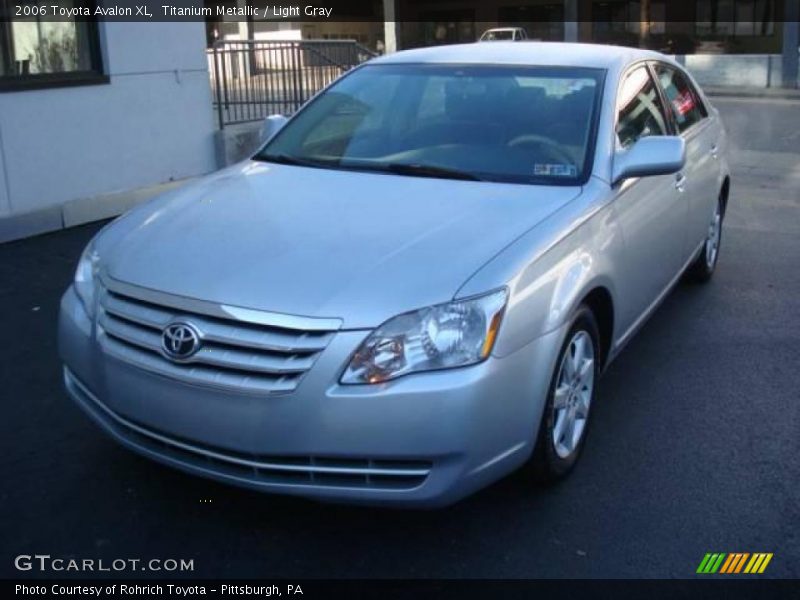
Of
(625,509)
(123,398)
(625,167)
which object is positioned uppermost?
(625,167)

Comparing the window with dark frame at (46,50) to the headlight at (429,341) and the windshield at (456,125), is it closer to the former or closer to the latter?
the windshield at (456,125)

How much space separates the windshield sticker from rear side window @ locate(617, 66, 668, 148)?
399 millimetres

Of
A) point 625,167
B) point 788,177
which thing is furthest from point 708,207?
point 788,177

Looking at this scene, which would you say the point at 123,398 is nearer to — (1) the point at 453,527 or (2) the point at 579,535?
(1) the point at 453,527

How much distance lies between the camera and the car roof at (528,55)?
4516 mm

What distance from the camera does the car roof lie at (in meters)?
4.52

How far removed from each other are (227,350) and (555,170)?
5.89ft

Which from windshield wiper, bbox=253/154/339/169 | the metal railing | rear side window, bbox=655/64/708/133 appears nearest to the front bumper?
windshield wiper, bbox=253/154/339/169

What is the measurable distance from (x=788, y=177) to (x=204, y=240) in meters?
9.46

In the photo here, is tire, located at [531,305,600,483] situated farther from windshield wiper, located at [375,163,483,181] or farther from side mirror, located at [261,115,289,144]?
side mirror, located at [261,115,289,144]

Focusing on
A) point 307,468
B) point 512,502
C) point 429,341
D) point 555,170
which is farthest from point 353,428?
point 555,170

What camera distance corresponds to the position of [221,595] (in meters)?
2.90

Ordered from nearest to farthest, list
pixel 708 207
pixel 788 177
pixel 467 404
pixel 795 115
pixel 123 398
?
pixel 467 404
pixel 123 398
pixel 708 207
pixel 788 177
pixel 795 115

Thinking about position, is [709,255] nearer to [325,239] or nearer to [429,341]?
[325,239]
